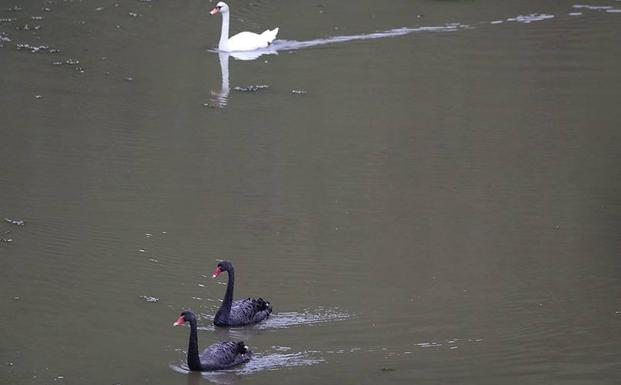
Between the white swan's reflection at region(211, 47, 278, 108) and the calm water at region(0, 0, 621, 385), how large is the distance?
60 mm

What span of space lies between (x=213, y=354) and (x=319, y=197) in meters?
4.41

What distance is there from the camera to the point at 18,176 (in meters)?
13.3

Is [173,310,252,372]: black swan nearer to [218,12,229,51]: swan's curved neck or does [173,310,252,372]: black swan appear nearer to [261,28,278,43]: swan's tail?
[261,28,278,43]: swan's tail

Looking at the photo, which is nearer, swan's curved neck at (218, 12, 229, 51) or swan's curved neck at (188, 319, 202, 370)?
swan's curved neck at (188, 319, 202, 370)

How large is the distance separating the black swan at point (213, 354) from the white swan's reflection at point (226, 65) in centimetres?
803

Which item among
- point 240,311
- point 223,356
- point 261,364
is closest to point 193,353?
point 223,356

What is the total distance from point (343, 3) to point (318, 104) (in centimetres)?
722

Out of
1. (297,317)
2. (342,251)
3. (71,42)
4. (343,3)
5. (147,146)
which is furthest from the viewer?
(343,3)

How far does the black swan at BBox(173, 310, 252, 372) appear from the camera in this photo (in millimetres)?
8711

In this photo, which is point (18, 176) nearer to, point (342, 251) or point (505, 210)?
point (342, 251)

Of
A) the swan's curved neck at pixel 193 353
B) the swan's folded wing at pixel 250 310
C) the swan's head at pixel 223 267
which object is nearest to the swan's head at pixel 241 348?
the swan's curved neck at pixel 193 353

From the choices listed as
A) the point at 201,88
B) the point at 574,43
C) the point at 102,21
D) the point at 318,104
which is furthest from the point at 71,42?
the point at 574,43

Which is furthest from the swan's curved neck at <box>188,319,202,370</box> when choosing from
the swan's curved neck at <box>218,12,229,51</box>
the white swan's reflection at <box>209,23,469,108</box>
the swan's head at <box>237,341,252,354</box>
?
the swan's curved neck at <box>218,12,229,51</box>

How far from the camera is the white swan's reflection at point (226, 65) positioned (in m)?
17.0
